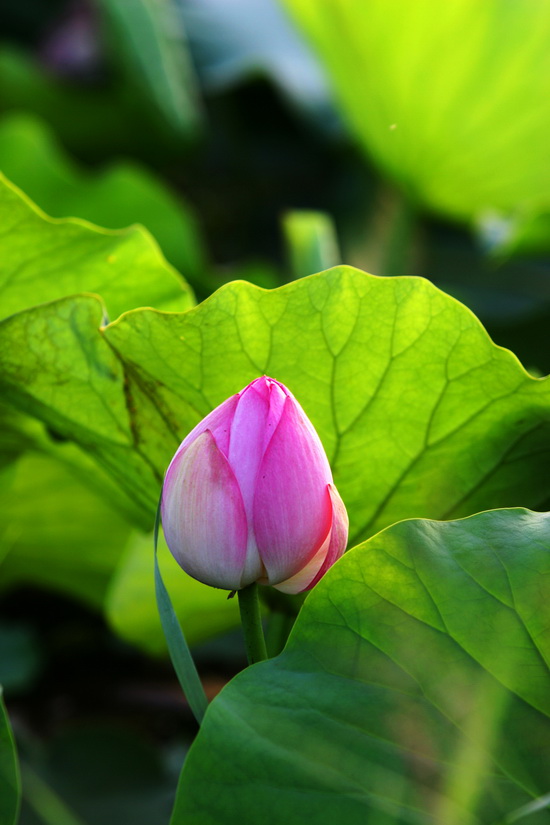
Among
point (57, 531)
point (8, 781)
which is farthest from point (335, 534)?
point (57, 531)

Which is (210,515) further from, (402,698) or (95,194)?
(95,194)

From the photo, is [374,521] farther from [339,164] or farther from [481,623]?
[339,164]

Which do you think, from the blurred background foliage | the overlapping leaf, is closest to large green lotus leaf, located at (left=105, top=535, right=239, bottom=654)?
the blurred background foliage

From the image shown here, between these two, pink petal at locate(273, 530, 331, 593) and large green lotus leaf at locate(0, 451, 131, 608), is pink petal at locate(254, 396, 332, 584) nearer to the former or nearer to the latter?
pink petal at locate(273, 530, 331, 593)

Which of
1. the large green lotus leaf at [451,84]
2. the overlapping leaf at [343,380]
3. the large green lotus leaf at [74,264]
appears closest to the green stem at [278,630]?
the overlapping leaf at [343,380]

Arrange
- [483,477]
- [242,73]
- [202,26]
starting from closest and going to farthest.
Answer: [483,477] < [242,73] < [202,26]

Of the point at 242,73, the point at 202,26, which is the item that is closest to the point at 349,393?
the point at 242,73
